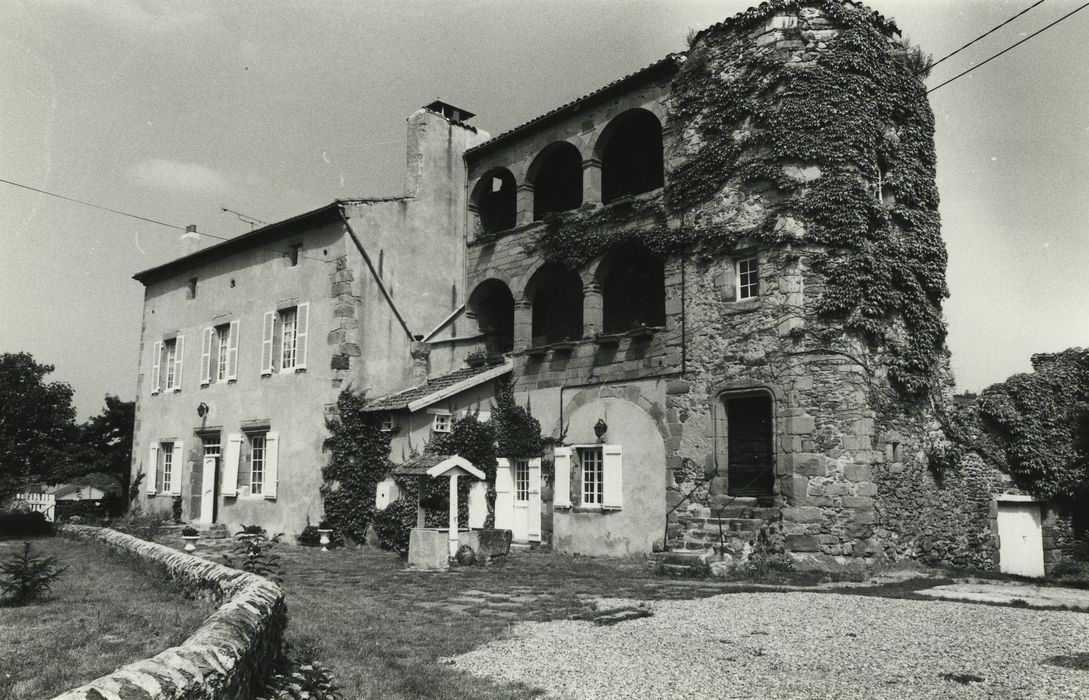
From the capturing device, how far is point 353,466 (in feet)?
60.1

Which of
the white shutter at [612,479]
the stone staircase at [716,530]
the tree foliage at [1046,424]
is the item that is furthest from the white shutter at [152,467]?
the tree foliage at [1046,424]

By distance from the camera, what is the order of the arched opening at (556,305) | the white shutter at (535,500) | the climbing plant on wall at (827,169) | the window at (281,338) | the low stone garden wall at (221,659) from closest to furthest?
the low stone garden wall at (221,659) < the climbing plant on wall at (827,169) < the white shutter at (535,500) < the arched opening at (556,305) < the window at (281,338)

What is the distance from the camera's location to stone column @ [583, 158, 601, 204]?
711 inches

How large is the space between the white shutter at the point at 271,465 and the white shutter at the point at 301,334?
5.87 feet

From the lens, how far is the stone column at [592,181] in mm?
18062

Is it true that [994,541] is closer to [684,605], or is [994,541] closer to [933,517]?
[933,517]

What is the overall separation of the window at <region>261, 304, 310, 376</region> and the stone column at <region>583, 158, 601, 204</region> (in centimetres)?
709

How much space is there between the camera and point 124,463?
2991 centimetres

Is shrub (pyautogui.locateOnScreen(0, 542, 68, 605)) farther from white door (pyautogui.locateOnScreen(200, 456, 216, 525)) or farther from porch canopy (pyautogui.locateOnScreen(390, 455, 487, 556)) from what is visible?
white door (pyautogui.locateOnScreen(200, 456, 216, 525))

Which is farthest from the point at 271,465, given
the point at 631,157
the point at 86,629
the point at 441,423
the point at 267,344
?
the point at 86,629

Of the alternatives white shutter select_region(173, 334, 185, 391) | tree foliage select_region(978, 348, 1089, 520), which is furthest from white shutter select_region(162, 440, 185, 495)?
tree foliage select_region(978, 348, 1089, 520)

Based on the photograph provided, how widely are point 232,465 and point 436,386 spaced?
6.08 meters

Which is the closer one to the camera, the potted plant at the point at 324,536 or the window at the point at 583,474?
the window at the point at 583,474

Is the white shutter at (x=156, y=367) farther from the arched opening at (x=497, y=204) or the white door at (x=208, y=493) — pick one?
the arched opening at (x=497, y=204)
